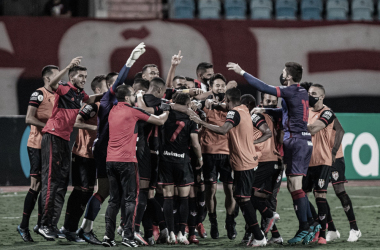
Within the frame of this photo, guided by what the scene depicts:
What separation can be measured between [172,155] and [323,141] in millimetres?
2073

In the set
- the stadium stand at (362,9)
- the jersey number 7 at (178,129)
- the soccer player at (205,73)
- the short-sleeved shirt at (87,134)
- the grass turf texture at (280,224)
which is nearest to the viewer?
the grass turf texture at (280,224)

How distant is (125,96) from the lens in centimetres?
729

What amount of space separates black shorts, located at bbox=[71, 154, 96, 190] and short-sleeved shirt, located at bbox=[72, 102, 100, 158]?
73 mm

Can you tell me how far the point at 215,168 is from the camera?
8484 millimetres

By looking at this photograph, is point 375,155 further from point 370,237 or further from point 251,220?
point 251,220

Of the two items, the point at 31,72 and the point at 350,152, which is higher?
the point at 31,72

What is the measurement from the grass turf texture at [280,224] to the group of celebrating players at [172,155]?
0.65 feet

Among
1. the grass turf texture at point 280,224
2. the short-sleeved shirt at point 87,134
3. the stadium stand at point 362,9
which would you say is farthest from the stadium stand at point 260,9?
the short-sleeved shirt at point 87,134

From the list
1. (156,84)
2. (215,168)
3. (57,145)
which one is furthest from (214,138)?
(57,145)

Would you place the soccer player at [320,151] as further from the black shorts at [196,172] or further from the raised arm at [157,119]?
the raised arm at [157,119]

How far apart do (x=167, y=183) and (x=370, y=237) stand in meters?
2.91

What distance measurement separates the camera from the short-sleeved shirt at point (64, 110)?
7.90 meters

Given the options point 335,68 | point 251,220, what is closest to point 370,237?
point 251,220

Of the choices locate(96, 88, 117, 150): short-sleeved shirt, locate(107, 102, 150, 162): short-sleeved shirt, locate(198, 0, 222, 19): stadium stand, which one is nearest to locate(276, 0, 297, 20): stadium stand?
locate(198, 0, 222, 19): stadium stand
